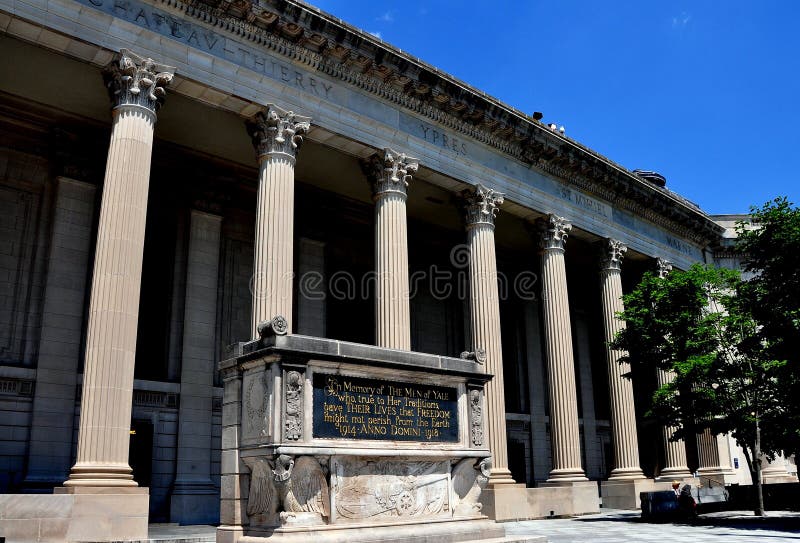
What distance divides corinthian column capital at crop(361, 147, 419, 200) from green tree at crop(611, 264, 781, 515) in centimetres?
940

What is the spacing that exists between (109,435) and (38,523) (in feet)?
7.76

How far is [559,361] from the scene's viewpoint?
29.3 m

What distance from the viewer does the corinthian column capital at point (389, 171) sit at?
24.9 metres

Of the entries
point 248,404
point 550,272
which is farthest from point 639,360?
point 248,404

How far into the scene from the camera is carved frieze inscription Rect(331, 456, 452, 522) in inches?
432

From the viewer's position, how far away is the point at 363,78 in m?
24.7

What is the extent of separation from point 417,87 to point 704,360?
13260mm

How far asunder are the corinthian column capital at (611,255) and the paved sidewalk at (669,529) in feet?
37.9

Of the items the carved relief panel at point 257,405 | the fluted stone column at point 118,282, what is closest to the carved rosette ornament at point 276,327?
the carved relief panel at point 257,405

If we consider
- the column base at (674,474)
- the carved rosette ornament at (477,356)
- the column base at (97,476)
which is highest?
the carved rosette ornament at (477,356)

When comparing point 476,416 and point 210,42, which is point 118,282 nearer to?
point 210,42

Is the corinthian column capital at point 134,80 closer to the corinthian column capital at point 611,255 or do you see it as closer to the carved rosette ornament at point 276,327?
the carved rosette ornament at point 276,327

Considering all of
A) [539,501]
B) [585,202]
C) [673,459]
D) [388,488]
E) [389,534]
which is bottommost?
[539,501]

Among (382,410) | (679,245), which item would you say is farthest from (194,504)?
(679,245)
